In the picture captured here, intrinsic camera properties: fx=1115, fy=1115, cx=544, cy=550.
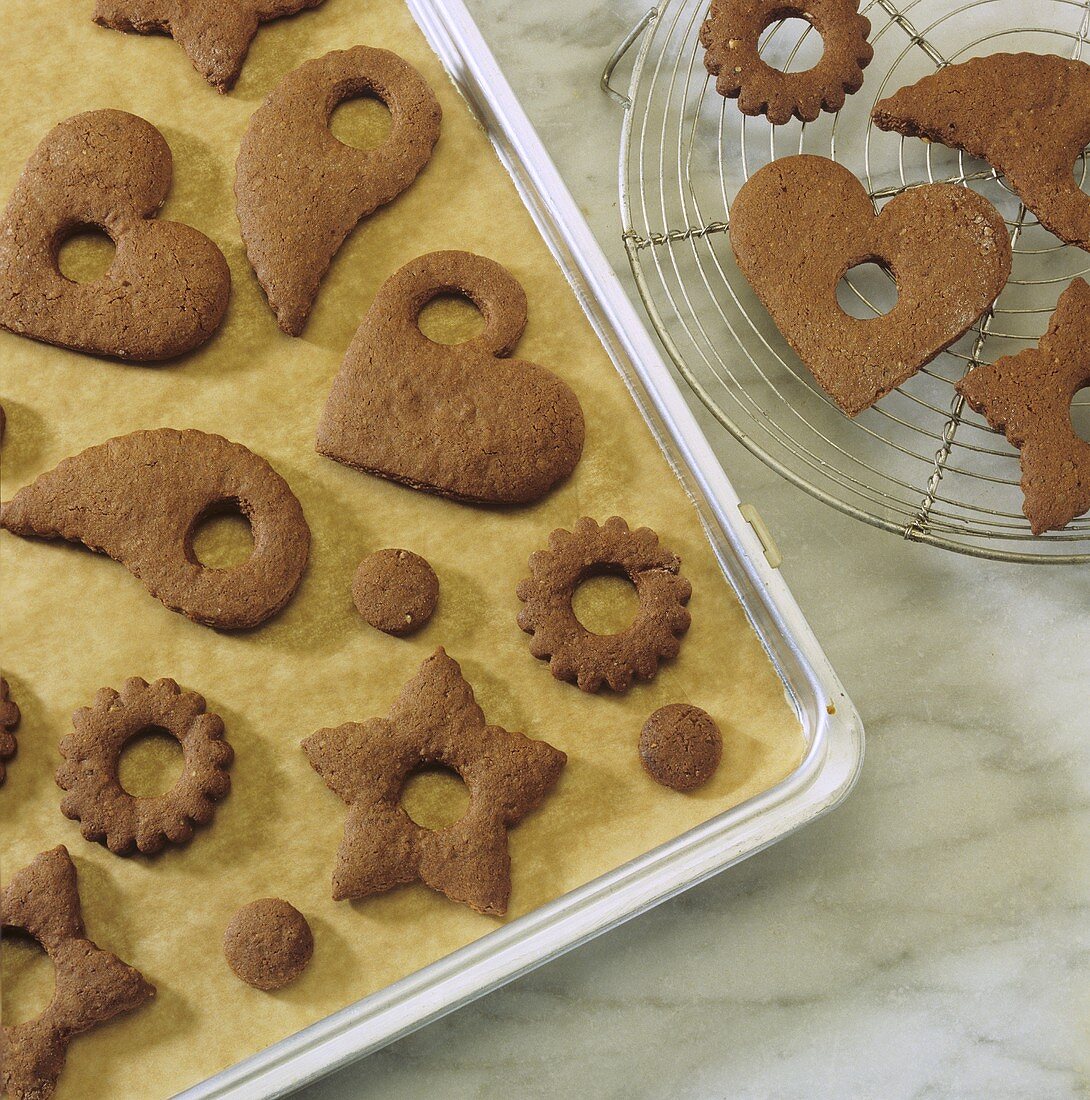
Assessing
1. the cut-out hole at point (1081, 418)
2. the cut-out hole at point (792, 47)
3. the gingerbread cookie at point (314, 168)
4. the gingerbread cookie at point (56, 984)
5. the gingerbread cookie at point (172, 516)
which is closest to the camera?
the gingerbread cookie at point (56, 984)

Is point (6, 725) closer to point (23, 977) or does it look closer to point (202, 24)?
point (23, 977)

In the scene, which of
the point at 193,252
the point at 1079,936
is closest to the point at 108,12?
the point at 193,252

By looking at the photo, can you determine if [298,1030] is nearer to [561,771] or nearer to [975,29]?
[561,771]

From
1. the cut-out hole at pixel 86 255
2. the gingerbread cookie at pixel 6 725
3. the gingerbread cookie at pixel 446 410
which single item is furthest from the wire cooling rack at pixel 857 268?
the gingerbread cookie at pixel 6 725

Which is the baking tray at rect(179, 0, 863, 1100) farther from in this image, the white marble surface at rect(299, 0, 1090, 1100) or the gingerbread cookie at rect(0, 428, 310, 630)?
the gingerbread cookie at rect(0, 428, 310, 630)

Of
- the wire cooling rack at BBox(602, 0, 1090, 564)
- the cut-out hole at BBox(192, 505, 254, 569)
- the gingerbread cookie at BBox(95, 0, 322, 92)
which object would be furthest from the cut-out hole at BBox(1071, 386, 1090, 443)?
the gingerbread cookie at BBox(95, 0, 322, 92)

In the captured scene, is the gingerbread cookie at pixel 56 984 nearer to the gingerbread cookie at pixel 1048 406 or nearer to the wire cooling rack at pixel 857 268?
the wire cooling rack at pixel 857 268
